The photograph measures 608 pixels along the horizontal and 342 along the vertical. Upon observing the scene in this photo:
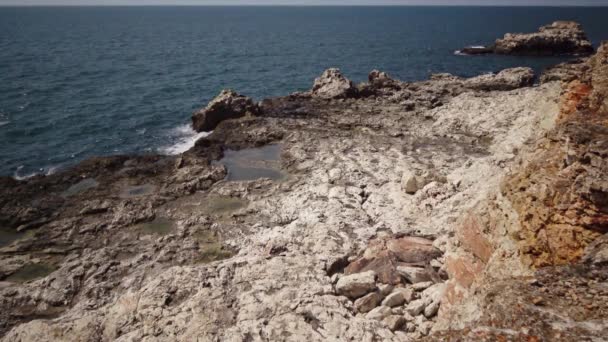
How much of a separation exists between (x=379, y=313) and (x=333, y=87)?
131 ft

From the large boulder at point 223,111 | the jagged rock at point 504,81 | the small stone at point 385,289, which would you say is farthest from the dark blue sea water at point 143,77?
the small stone at point 385,289

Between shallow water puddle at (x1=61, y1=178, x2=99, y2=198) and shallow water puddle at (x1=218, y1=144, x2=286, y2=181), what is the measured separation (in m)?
11.2

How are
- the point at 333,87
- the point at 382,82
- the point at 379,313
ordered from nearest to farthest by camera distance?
the point at 379,313 < the point at 333,87 < the point at 382,82

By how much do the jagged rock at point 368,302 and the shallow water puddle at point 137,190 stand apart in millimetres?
21453

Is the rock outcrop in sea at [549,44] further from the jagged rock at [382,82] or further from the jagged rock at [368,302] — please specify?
the jagged rock at [368,302]

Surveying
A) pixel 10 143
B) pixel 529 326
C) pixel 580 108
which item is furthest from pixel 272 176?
pixel 10 143

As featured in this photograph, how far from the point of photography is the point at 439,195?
Result: 23453 mm

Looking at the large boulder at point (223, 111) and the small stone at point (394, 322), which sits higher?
the large boulder at point (223, 111)

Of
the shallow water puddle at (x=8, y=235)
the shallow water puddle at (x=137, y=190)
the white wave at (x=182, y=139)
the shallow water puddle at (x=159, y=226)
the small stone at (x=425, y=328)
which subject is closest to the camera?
the small stone at (x=425, y=328)

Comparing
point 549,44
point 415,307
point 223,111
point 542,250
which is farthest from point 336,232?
point 549,44

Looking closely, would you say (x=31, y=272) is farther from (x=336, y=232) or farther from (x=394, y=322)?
(x=394, y=322)

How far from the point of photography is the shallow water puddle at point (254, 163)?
1316 inches

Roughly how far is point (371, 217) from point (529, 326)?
16.6 m

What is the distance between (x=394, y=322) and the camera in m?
14.4
